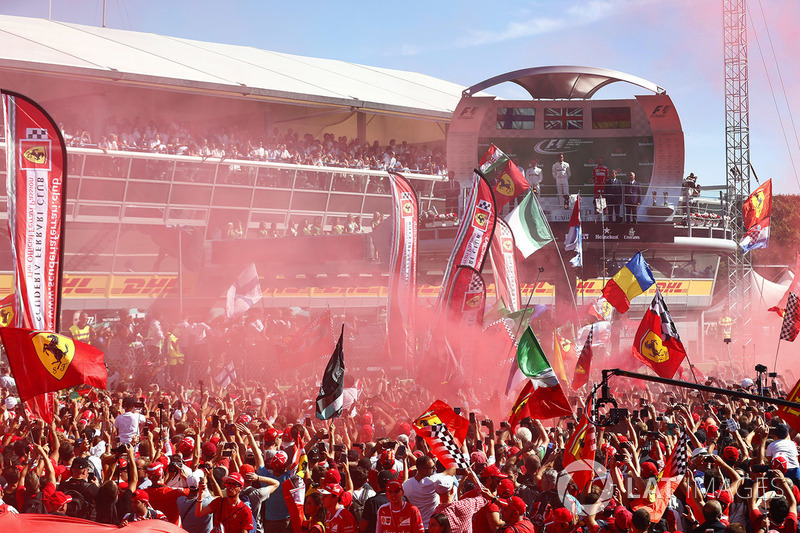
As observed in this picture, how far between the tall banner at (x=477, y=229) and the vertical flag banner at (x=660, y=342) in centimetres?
319

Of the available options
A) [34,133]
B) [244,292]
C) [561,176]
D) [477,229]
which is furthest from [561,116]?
[34,133]

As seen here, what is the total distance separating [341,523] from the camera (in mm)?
7020

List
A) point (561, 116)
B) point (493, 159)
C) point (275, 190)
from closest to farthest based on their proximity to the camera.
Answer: point (493, 159) < point (561, 116) < point (275, 190)

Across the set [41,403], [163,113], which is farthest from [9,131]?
[163,113]

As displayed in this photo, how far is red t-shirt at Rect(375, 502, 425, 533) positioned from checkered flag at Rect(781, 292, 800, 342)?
1297cm

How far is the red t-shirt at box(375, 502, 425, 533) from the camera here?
670cm

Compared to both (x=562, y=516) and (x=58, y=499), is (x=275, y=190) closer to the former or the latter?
(x=58, y=499)

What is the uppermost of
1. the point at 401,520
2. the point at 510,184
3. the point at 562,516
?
the point at 510,184

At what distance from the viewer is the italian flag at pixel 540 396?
400 inches

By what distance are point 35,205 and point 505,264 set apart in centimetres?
1100

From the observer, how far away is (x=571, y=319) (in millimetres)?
25875

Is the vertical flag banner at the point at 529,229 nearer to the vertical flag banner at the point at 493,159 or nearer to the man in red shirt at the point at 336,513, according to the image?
the vertical flag banner at the point at 493,159

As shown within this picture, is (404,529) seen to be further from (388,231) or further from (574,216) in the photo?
(388,231)

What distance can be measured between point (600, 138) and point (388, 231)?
785 centimetres
